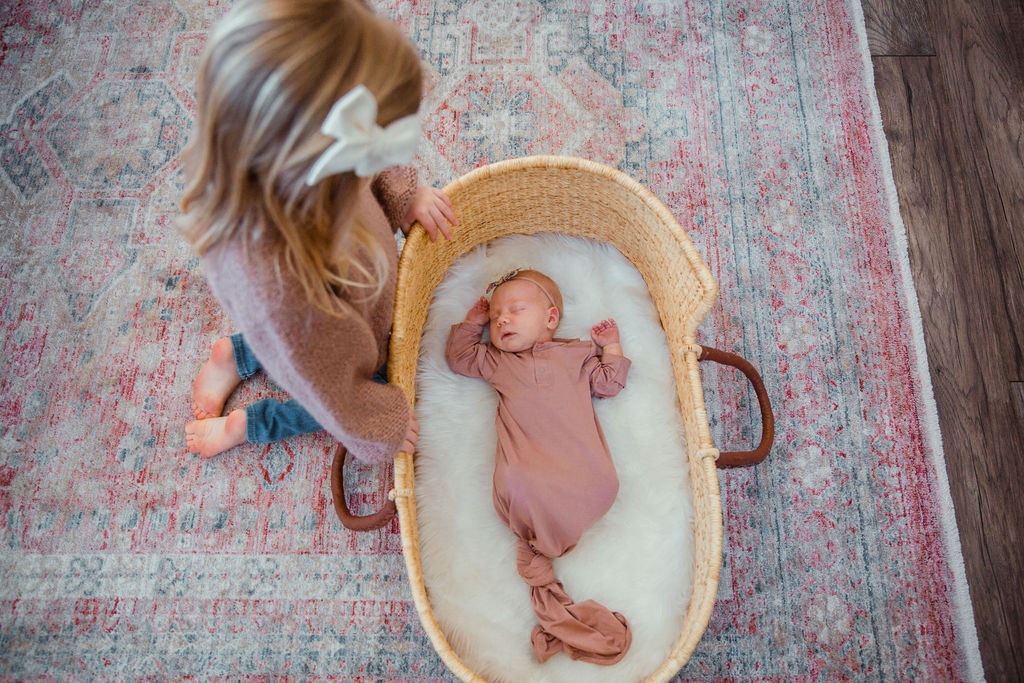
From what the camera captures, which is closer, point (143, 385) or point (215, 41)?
point (215, 41)

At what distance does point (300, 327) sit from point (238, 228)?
13 centimetres

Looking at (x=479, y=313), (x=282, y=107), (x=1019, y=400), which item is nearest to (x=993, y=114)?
(x=1019, y=400)

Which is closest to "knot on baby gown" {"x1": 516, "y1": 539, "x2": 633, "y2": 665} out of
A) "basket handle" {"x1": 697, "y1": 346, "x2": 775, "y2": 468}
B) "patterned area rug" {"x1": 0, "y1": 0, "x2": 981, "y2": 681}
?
"patterned area rug" {"x1": 0, "y1": 0, "x2": 981, "y2": 681}

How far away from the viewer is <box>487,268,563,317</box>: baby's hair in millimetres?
1211

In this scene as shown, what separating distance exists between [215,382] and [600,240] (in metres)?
0.79

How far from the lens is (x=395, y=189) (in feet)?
3.35

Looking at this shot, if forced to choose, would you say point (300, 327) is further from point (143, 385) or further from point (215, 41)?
point (143, 385)

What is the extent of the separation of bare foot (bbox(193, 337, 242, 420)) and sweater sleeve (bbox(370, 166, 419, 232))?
1.43ft

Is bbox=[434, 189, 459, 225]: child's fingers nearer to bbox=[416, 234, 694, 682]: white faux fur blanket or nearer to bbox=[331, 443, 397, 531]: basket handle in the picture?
bbox=[416, 234, 694, 682]: white faux fur blanket

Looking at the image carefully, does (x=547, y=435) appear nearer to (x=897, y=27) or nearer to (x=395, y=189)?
(x=395, y=189)

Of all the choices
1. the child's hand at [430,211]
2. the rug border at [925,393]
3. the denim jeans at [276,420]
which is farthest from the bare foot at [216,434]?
the rug border at [925,393]

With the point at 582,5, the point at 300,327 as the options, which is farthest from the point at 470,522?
the point at 582,5

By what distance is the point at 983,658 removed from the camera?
115cm

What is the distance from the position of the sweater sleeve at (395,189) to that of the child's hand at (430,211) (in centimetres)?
1
